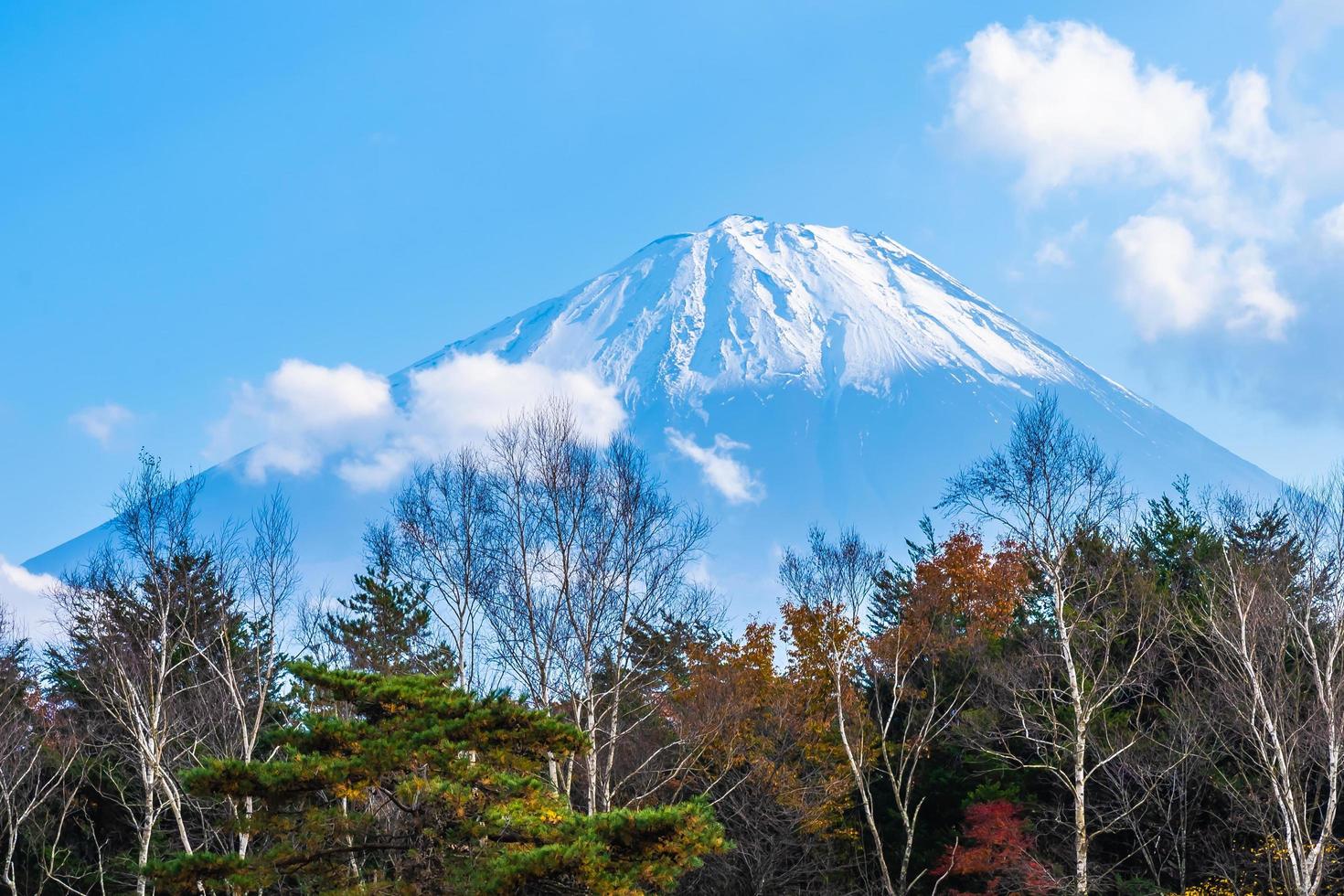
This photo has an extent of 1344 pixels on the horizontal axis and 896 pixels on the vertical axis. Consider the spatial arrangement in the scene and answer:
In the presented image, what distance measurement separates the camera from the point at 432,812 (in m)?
11.2

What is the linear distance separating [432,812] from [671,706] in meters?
11.9

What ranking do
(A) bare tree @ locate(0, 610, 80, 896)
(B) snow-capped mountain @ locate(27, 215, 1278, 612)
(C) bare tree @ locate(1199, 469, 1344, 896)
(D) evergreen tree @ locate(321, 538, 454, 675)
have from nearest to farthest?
1. (C) bare tree @ locate(1199, 469, 1344, 896)
2. (A) bare tree @ locate(0, 610, 80, 896)
3. (D) evergreen tree @ locate(321, 538, 454, 675)
4. (B) snow-capped mountain @ locate(27, 215, 1278, 612)

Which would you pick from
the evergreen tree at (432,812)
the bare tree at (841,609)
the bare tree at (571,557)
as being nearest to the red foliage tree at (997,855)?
the bare tree at (841,609)

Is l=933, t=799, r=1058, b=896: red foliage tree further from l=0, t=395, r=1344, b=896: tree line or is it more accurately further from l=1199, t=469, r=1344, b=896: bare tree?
l=1199, t=469, r=1344, b=896: bare tree

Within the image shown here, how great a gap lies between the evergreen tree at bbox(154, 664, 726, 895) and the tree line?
1.5 inches

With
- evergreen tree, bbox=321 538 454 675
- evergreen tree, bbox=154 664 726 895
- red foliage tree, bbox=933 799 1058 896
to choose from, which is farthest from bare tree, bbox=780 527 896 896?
evergreen tree, bbox=154 664 726 895

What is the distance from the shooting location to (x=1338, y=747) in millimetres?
14109

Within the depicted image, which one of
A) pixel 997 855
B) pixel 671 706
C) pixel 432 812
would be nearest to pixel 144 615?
pixel 671 706

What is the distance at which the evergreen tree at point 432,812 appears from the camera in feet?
34.8

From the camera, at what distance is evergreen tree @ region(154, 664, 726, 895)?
34.8 ft

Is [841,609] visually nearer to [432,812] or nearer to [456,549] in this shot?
[456,549]

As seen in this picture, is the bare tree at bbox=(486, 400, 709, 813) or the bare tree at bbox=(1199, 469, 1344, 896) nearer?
the bare tree at bbox=(1199, 469, 1344, 896)

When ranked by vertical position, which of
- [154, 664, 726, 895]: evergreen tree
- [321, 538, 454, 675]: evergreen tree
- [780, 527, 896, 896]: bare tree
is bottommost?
[154, 664, 726, 895]: evergreen tree

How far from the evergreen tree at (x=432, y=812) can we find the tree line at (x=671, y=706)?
0.04m
